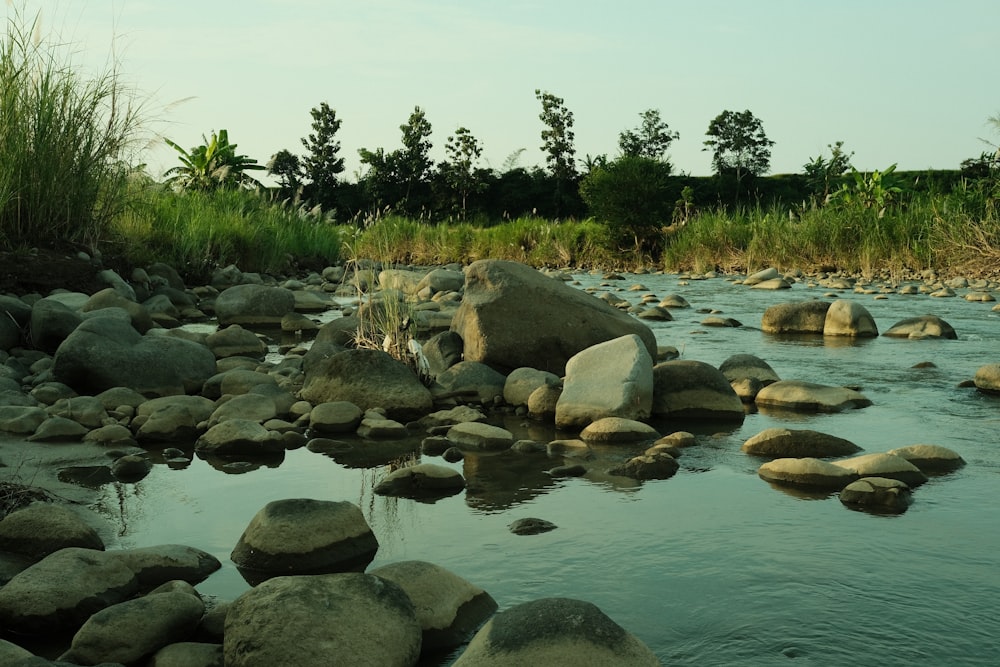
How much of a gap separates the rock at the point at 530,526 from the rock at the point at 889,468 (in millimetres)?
1405

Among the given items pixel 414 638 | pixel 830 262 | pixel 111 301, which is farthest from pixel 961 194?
pixel 414 638

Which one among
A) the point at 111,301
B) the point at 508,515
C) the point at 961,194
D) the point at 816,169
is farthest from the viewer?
the point at 816,169

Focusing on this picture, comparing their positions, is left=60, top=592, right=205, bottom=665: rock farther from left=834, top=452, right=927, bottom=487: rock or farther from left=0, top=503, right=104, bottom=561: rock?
left=834, top=452, right=927, bottom=487: rock

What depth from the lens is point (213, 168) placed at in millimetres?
23312

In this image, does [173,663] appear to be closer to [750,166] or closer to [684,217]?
[684,217]

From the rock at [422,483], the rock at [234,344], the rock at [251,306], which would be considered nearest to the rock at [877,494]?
the rock at [422,483]

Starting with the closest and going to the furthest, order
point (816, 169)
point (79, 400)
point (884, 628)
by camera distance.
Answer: point (884, 628) < point (79, 400) < point (816, 169)

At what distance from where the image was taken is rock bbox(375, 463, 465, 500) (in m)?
4.05

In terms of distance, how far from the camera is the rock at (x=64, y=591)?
2.65 m

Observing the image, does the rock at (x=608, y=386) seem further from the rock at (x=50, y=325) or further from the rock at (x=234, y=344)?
the rock at (x=50, y=325)

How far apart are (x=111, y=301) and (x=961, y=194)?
15.6m

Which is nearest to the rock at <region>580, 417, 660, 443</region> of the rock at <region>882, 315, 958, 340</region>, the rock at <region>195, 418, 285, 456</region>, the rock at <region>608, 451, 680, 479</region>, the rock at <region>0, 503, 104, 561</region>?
the rock at <region>608, 451, 680, 479</region>

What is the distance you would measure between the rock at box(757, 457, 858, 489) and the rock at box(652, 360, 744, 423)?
130 centimetres

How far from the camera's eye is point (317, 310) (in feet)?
40.8
